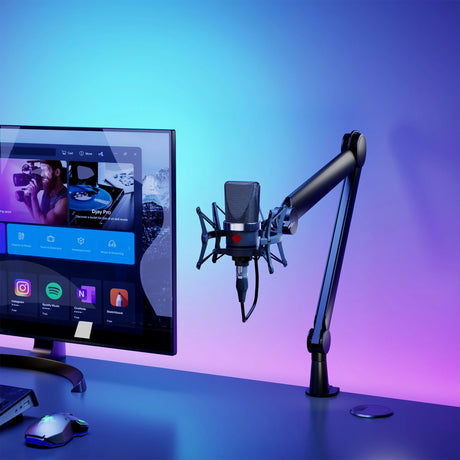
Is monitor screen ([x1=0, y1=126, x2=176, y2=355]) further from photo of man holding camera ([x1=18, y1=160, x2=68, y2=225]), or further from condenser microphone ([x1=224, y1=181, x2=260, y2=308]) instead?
condenser microphone ([x1=224, y1=181, x2=260, y2=308])

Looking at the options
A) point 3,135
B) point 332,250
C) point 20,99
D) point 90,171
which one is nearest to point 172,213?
point 90,171

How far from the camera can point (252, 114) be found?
1.73 metres

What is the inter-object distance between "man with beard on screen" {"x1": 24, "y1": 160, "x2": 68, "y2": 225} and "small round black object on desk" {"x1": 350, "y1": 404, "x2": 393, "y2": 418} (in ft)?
2.29

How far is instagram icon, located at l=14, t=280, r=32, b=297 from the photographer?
167 cm

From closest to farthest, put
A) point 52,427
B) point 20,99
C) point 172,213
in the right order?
point 52,427, point 172,213, point 20,99

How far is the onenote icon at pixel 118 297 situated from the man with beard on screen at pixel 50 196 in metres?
0.18

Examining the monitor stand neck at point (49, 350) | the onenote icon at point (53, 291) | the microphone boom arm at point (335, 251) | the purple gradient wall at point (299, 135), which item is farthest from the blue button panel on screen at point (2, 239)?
the microphone boom arm at point (335, 251)

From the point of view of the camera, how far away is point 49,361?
172 centimetres

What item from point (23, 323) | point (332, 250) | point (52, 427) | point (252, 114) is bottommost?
point (52, 427)

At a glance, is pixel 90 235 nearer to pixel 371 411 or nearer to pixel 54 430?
pixel 54 430

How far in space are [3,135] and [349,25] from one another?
2.52ft

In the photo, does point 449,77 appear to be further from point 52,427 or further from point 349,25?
point 52,427

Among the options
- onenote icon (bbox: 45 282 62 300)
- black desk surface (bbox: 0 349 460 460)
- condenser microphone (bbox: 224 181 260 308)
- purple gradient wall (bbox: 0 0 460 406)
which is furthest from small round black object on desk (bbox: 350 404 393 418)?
onenote icon (bbox: 45 282 62 300)

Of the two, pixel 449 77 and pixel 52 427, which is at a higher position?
pixel 449 77
